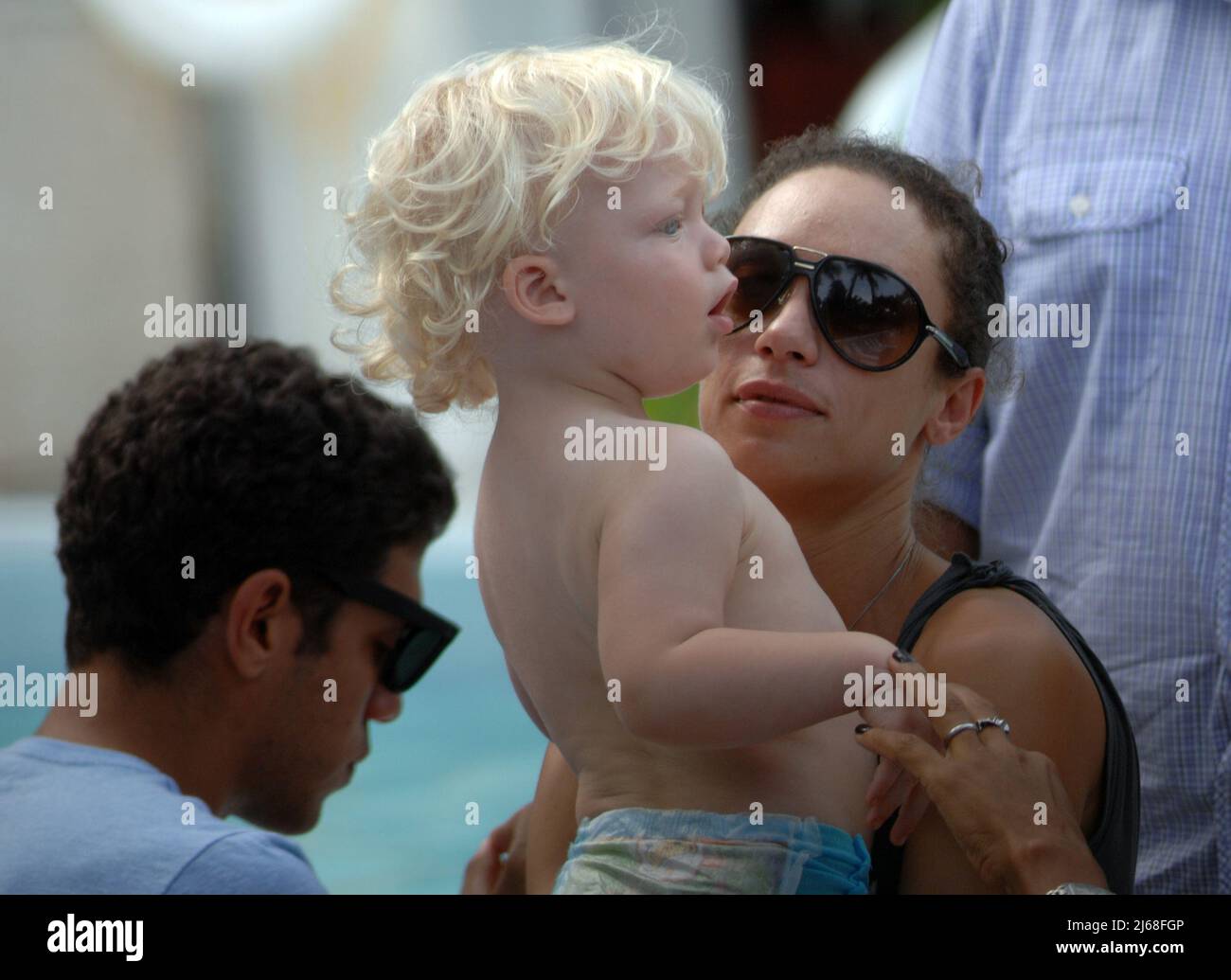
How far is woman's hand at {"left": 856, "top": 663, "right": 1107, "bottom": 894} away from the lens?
1297 mm

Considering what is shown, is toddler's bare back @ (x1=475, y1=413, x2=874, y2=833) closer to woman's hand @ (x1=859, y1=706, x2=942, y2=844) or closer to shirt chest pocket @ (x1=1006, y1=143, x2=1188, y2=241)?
woman's hand @ (x1=859, y1=706, x2=942, y2=844)

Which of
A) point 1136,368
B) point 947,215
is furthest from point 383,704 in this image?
point 1136,368

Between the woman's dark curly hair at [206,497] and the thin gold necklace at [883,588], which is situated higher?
the woman's dark curly hair at [206,497]

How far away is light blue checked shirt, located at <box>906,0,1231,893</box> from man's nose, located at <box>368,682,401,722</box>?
0.79 meters

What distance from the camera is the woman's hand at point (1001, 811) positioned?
4.25 feet

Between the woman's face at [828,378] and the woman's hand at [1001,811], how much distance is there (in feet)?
1.01

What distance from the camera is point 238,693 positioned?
1588 mm

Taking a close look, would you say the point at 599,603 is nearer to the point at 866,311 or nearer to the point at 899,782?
the point at 899,782

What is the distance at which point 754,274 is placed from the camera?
1.49m

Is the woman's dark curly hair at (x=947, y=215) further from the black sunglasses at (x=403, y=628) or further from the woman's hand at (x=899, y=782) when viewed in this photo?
the black sunglasses at (x=403, y=628)

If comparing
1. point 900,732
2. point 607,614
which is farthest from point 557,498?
point 900,732

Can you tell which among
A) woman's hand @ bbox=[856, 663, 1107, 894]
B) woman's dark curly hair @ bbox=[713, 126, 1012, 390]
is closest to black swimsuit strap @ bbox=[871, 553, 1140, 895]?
woman's hand @ bbox=[856, 663, 1107, 894]

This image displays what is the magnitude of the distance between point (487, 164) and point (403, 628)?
24.5 inches

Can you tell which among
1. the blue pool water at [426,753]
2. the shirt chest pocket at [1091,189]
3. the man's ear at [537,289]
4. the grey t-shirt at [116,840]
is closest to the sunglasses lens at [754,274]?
the man's ear at [537,289]
